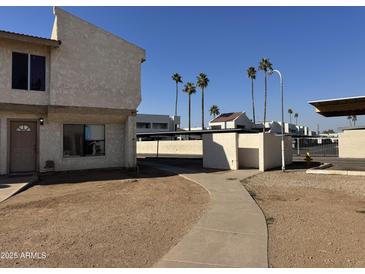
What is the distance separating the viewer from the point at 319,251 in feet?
15.5

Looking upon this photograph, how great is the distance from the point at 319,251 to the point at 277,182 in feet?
25.6

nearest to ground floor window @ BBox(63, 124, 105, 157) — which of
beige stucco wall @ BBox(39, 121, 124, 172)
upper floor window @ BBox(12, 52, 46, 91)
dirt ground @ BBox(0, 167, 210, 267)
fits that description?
beige stucco wall @ BBox(39, 121, 124, 172)

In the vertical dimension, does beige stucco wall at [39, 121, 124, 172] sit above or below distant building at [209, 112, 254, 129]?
below

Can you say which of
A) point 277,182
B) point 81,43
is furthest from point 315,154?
point 81,43

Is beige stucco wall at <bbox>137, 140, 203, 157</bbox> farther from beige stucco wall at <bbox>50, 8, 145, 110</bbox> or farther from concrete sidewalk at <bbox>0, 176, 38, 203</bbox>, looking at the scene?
concrete sidewalk at <bbox>0, 176, 38, 203</bbox>

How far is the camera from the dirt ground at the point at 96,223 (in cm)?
454

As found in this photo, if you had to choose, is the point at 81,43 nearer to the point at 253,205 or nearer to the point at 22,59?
the point at 22,59

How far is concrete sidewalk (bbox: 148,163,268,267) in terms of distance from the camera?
4.29m

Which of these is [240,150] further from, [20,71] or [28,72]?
[20,71]

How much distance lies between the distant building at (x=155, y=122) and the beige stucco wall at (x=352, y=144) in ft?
138

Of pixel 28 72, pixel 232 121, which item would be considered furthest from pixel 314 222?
pixel 232 121

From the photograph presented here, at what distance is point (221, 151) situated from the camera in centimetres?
1809

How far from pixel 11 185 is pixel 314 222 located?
1026 cm

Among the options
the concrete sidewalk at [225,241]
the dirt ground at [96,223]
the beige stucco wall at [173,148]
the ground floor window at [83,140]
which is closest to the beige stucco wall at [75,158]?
the ground floor window at [83,140]
